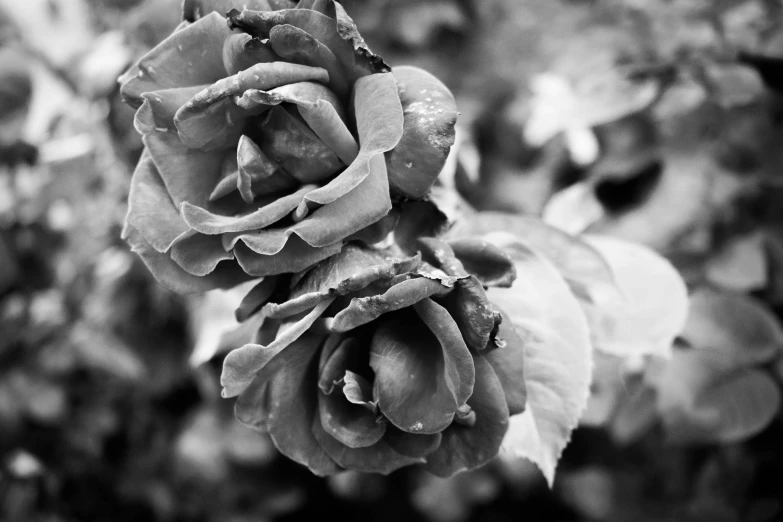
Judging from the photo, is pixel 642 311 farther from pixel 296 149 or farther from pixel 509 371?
pixel 296 149

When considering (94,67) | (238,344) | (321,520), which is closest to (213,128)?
(238,344)

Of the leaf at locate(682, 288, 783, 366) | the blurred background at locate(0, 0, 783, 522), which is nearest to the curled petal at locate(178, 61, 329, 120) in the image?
the blurred background at locate(0, 0, 783, 522)

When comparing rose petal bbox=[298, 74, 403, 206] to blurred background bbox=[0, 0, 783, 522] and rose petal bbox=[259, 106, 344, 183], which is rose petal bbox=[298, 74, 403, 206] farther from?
blurred background bbox=[0, 0, 783, 522]

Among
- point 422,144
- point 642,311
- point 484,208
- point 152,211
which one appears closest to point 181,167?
point 152,211

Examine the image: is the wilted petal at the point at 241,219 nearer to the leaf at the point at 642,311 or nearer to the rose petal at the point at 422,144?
the rose petal at the point at 422,144

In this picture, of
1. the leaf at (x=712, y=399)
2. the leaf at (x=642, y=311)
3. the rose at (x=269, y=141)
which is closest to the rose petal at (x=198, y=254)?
the rose at (x=269, y=141)

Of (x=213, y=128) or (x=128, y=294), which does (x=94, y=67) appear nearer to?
(x=128, y=294)
